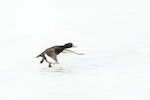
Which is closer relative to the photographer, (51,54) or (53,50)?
(51,54)

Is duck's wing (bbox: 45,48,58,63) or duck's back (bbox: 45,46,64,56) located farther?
duck's back (bbox: 45,46,64,56)

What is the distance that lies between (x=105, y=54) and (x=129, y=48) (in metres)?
1.03

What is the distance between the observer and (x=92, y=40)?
2017cm

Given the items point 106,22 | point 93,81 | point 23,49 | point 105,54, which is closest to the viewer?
point 93,81

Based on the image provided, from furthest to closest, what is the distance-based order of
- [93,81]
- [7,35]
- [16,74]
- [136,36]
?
[7,35]
[136,36]
[16,74]
[93,81]

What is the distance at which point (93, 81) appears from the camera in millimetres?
14227

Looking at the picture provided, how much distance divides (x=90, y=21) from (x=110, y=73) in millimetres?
9937

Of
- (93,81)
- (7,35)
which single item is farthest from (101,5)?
(93,81)

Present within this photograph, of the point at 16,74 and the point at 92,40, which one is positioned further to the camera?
the point at 92,40

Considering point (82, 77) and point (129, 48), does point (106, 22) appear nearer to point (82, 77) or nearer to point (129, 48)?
point (129, 48)

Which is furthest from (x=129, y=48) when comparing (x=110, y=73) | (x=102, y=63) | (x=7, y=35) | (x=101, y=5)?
(x=101, y=5)

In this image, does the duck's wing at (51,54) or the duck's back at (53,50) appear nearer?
the duck's wing at (51,54)

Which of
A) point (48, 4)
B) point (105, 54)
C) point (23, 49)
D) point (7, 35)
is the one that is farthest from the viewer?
point (48, 4)

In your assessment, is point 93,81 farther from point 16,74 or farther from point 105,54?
point 105,54
